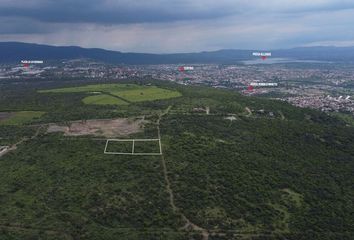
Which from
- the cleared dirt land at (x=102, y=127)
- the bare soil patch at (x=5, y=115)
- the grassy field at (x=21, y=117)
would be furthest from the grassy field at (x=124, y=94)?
the cleared dirt land at (x=102, y=127)

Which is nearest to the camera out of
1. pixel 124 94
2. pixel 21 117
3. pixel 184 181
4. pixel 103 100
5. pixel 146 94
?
pixel 184 181

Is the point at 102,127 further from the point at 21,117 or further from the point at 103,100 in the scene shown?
the point at 103,100

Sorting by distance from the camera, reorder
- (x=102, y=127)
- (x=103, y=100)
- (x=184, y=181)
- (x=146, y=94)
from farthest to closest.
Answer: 1. (x=146, y=94)
2. (x=103, y=100)
3. (x=102, y=127)
4. (x=184, y=181)

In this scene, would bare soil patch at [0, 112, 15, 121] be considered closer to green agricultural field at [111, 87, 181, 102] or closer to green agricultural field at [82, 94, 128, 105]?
green agricultural field at [82, 94, 128, 105]

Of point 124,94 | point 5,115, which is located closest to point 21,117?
point 5,115

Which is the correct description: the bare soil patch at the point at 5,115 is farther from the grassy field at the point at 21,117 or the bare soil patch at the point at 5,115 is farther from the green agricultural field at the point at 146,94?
the green agricultural field at the point at 146,94

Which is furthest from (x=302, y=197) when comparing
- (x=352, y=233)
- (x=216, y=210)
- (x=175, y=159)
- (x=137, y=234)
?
(x=137, y=234)
